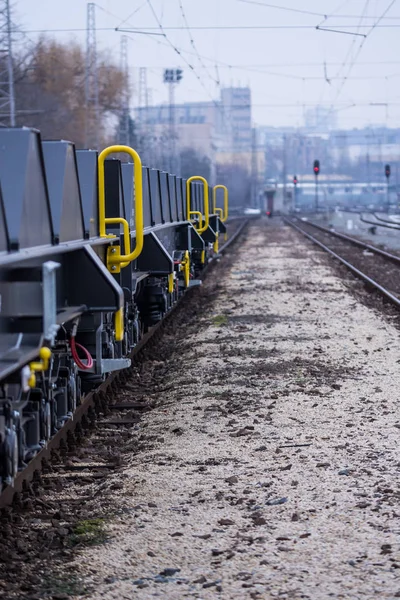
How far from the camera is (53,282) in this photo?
563 centimetres

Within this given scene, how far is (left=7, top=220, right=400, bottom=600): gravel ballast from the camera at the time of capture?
505 centimetres

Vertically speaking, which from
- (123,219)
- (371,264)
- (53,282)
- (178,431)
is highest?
(123,219)

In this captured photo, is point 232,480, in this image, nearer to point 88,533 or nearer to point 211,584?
point 88,533

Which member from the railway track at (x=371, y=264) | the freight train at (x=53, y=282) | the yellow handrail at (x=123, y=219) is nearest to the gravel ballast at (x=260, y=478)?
the freight train at (x=53, y=282)

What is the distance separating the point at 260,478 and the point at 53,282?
214cm

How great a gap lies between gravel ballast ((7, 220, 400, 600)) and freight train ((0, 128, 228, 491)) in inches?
29.0

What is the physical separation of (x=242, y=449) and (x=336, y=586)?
2.87m

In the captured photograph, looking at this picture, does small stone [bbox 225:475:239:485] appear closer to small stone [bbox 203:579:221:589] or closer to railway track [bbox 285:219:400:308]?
small stone [bbox 203:579:221:589]

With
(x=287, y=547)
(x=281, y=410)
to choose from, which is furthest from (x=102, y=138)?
(x=287, y=547)

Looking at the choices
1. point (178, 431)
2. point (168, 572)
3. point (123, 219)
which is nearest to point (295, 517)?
point (168, 572)

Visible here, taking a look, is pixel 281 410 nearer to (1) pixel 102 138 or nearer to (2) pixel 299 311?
(2) pixel 299 311

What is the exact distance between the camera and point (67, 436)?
831cm

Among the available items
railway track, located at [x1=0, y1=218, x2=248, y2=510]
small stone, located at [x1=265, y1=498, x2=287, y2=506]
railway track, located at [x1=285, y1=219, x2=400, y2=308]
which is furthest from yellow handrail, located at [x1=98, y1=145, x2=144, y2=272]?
railway track, located at [x1=285, y1=219, x2=400, y2=308]

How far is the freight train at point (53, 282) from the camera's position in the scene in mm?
5652
